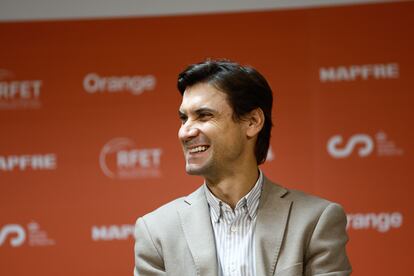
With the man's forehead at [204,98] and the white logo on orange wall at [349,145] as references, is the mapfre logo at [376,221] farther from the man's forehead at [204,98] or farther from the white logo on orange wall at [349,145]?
the man's forehead at [204,98]

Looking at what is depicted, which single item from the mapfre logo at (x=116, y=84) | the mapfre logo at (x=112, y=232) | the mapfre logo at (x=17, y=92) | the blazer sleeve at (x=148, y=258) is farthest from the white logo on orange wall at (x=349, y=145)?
the blazer sleeve at (x=148, y=258)

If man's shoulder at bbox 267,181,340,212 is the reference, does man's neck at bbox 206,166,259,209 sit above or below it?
above

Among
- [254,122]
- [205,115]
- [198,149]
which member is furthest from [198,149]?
[254,122]

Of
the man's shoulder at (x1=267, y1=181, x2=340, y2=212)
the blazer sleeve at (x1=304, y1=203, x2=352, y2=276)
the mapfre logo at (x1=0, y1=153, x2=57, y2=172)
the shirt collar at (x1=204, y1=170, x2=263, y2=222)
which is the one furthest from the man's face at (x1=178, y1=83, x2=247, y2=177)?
the mapfre logo at (x1=0, y1=153, x2=57, y2=172)

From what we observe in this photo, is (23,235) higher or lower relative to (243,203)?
lower

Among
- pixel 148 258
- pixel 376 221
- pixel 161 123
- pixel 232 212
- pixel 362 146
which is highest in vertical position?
pixel 161 123

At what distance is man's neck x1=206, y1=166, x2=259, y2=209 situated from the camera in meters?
2.32

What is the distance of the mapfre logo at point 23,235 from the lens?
13.3ft

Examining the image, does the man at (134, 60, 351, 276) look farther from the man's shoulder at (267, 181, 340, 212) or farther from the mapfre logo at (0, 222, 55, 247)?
the mapfre logo at (0, 222, 55, 247)

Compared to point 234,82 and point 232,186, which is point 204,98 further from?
point 232,186

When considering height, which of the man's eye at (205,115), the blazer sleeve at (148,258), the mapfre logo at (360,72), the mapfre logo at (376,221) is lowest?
the mapfre logo at (376,221)

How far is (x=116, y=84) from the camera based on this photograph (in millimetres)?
4145

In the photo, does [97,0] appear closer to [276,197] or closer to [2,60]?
[2,60]

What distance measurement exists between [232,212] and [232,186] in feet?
0.28
